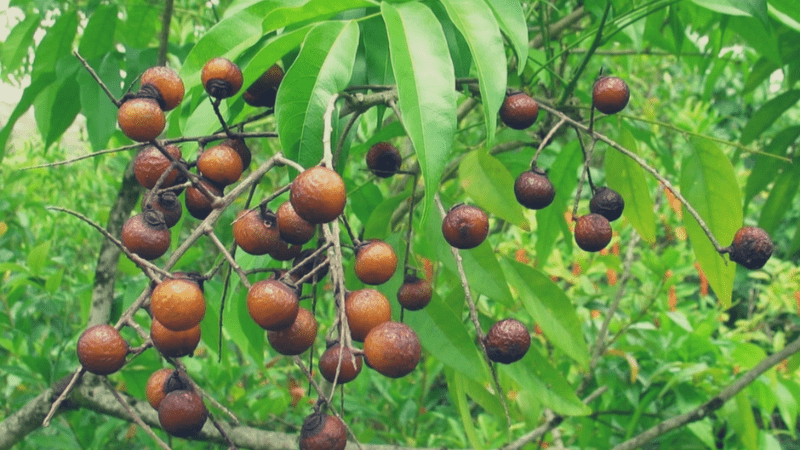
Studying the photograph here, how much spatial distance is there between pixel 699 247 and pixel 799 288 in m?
1.79

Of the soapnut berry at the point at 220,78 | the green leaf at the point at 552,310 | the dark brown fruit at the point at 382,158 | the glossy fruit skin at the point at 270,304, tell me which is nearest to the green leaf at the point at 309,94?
the soapnut berry at the point at 220,78

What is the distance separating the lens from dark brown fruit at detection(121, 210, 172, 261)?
578mm

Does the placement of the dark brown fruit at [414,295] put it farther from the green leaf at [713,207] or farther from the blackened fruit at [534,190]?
the green leaf at [713,207]

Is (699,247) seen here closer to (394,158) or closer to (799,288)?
(394,158)

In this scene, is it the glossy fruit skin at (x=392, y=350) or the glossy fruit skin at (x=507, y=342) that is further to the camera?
the glossy fruit skin at (x=507, y=342)

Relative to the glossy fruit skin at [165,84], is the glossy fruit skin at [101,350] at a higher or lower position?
lower

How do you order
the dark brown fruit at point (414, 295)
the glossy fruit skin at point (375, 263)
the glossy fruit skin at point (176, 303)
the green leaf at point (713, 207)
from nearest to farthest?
the glossy fruit skin at point (176, 303), the glossy fruit skin at point (375, 263), the dark brown fruit at point (414, 295), the green leaf at point (713, 207)

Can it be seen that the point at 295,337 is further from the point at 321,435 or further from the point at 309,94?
the point at 309,94

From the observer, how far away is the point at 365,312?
23.0 inches

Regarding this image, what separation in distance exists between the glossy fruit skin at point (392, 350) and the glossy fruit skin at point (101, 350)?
210 mm

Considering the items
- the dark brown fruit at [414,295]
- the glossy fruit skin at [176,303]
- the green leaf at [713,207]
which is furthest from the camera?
the green leaf at [713,207]

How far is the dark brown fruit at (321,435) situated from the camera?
56 cm

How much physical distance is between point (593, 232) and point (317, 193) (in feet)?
1.24

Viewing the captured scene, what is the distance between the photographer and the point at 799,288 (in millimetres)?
2297
